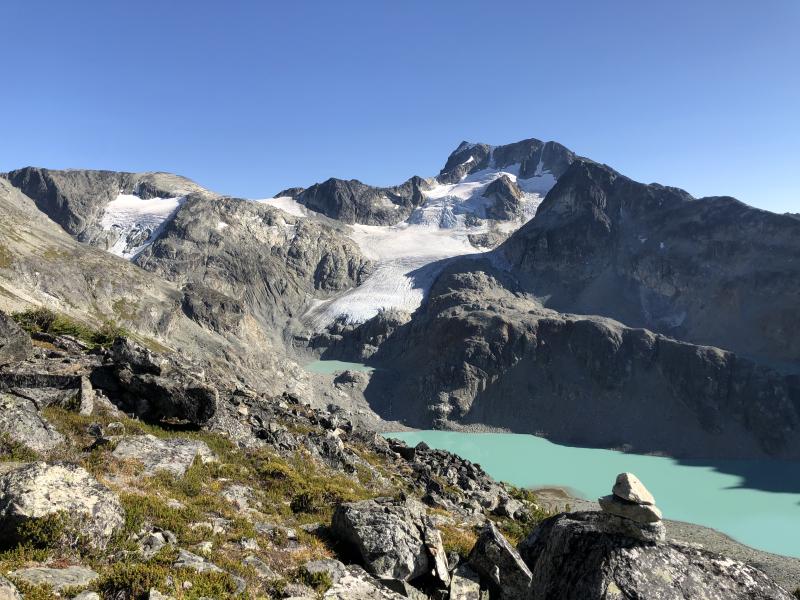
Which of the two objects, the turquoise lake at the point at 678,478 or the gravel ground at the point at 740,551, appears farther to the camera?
the turquoise lake at the point at 678,478

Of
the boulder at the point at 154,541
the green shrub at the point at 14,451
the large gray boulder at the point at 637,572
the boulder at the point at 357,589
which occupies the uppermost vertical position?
the large gray boulder at the point at 637,572

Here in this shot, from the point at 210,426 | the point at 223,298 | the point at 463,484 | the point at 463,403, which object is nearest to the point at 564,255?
the point at 463,403

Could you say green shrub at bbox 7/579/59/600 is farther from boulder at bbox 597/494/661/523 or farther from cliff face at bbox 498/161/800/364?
cliff face at bbox 498/161/800/364

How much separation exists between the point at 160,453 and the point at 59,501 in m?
7.55

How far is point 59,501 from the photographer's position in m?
9.68

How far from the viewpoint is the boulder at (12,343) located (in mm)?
21609

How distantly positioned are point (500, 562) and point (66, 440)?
14.1 metres

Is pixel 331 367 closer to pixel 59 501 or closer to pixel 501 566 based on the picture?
pixel 501 566

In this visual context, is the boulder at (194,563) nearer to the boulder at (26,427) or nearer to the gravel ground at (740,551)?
the boulder at (26,427)

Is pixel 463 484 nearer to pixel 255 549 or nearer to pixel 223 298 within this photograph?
pixel 255 549

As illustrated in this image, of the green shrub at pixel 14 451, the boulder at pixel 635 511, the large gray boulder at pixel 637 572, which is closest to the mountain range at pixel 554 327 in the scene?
the green shrub at pixel 14 451

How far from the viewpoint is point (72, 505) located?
973cm

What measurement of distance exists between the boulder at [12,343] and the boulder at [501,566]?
844 inches

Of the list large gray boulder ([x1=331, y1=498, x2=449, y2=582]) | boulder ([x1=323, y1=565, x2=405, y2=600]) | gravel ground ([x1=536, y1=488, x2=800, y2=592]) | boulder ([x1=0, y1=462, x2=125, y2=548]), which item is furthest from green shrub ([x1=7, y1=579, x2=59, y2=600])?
gravel ground ([x1=536, y1=488, x2=800, y2=592])
